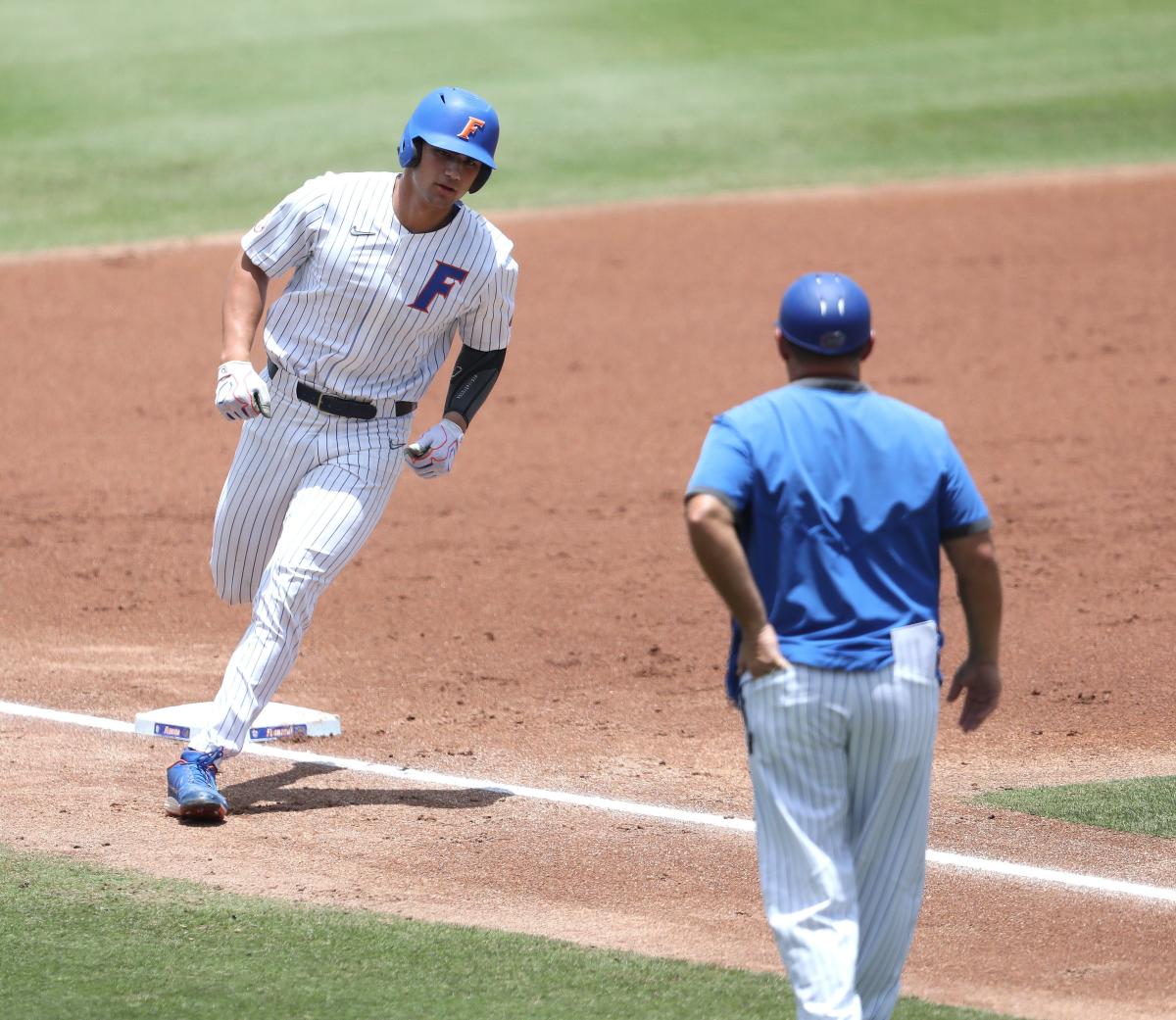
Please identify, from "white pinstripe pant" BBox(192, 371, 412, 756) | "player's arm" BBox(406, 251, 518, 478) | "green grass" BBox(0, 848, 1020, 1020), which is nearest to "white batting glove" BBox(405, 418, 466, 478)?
"player's arm" BBox(406, 251, 518, 478)

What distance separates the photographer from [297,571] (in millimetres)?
5539

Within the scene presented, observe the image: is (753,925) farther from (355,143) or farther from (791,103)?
(791,103)

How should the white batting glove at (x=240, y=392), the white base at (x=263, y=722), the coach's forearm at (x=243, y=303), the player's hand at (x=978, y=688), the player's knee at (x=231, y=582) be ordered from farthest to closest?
the white base at (x=263, y=722) → the player's knee at (x=231, y=582) → the coach's forearm at (x=243, y=303) → the white batting glove at (x=240, y=392) → the player's hand at (x=978, y=688)

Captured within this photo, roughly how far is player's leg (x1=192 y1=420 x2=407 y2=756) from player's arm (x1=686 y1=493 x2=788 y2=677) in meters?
2.16

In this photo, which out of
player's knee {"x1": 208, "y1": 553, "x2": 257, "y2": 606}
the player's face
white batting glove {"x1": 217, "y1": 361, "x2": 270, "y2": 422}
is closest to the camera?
white batting glove {"x1": 217, "y1": 361, "x2": 270, "y2": 422}

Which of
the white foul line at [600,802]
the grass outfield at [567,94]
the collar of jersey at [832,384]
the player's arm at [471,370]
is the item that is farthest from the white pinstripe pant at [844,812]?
the grass outfield at [567,94]

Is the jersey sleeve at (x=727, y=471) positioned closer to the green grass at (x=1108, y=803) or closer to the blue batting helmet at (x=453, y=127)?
the blue batting helmet at (x=453, y=127)

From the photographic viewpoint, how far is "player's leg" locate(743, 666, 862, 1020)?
143 inches

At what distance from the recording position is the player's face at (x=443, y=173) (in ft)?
18.0

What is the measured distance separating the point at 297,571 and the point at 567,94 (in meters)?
15.9

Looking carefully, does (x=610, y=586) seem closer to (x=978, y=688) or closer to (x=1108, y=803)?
(x=1108, y=803)

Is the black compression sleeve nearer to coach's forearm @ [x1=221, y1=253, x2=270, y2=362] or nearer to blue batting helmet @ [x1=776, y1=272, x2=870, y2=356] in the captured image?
coach's forearm @ [x1=221, y1=253, x2=270, y2=362]

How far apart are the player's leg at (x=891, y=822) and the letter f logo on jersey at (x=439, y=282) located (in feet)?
7.94

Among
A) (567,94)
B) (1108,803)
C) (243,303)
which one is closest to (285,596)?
(243,303)
